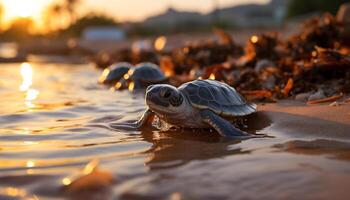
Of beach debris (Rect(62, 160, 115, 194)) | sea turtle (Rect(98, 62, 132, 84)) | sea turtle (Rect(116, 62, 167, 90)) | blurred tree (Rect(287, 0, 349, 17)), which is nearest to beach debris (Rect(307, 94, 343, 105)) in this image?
beach debris (Rect(62, 160, 115, 194))

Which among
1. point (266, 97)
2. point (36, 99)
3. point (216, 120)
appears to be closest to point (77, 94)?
point (36, 99)

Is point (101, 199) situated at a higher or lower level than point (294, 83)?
lower

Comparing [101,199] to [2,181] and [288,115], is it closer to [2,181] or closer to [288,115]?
[2,181]

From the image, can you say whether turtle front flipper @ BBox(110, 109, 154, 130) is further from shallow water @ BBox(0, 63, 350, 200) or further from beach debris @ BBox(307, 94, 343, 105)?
beach debris @ BBox(307, 94, 343, 105)

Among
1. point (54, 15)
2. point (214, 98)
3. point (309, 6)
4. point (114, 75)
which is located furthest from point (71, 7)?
point (214, 98)

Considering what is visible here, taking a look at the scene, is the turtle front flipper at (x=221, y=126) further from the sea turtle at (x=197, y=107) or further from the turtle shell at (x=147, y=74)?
A: the turtle shell at (x=147, y=74)

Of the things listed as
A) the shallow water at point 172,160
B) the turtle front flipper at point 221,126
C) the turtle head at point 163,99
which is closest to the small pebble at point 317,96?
the shallow water at point 172,160
